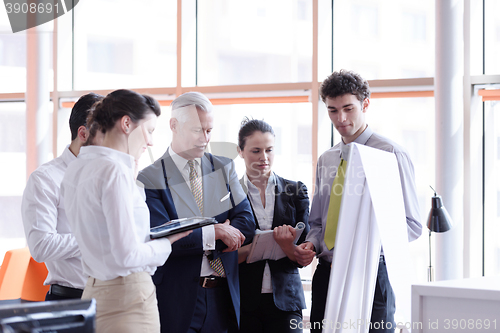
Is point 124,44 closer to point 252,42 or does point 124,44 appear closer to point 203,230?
point 252,42

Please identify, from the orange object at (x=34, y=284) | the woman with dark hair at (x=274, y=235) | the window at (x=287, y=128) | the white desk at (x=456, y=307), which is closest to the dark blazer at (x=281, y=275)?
the woman with dark hair at (x=274, y=235)

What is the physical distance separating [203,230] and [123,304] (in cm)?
62

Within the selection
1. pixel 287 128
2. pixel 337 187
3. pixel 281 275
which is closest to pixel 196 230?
pixel 281 275

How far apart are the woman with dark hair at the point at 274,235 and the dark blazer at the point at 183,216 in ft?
A: 0.62

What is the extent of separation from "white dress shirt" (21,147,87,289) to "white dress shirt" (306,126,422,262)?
3.84 feet

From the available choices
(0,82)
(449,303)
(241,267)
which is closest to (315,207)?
(241,267)

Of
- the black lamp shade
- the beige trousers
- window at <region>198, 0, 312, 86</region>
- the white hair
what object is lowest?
the beige trousers

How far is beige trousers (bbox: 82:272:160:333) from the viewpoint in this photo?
154cm

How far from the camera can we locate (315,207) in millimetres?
2535

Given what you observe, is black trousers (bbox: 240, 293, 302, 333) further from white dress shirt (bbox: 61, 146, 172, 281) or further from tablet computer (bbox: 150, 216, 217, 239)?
white dress shirt (bbox: 61, 146, 172, 281)

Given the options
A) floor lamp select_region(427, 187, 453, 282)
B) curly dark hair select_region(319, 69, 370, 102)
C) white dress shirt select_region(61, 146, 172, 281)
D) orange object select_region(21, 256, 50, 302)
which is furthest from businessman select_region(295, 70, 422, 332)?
orange object select_region(21, 256, 50, 302)

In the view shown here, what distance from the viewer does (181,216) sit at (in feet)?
7.06

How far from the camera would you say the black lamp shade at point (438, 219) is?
313 cm

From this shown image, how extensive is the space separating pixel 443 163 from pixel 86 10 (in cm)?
420
